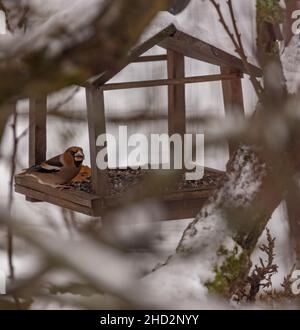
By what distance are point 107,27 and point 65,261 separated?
17 centimetres

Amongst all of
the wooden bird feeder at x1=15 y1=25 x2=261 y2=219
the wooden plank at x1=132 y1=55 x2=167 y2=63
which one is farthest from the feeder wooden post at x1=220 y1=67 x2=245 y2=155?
the wooden plank at x1=132 y1=55 x2=167 y2=63

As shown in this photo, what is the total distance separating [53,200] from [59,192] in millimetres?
65

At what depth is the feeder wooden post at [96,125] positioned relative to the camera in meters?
2.96

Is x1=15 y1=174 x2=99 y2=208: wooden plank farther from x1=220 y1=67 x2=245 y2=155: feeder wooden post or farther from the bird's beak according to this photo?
x1=220 y1=67 x2=245 y2=155: feeder wooden post

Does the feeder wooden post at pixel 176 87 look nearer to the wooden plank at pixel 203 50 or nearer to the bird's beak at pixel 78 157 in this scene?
the wooden plank at pixel 203 50

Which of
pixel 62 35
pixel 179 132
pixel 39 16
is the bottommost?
pixel 179 132

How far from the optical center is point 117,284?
0.52m

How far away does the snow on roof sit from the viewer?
3.01 meters

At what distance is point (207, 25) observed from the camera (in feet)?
10.4

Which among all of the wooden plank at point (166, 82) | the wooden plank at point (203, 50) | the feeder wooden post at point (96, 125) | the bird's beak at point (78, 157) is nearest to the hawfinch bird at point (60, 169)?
the bird's beak at point (78, 157)

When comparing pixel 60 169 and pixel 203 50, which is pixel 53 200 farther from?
pixel 203 50

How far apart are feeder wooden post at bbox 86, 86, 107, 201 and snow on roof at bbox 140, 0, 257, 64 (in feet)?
1.01
